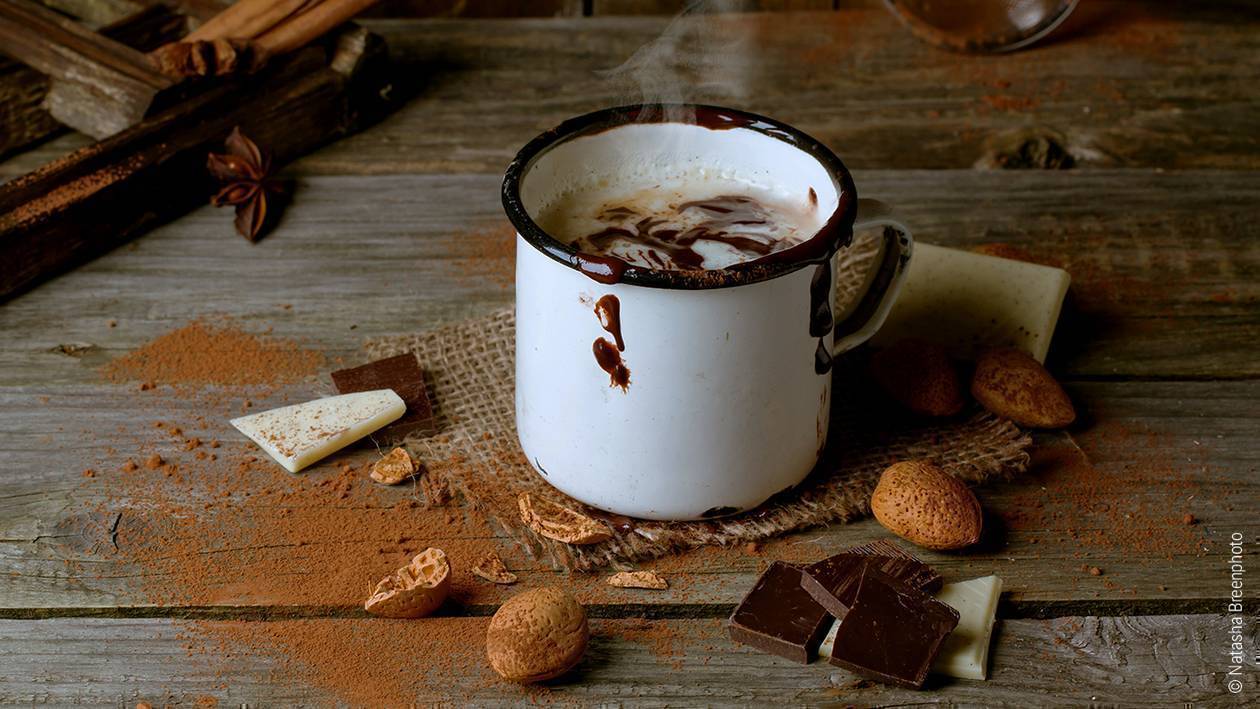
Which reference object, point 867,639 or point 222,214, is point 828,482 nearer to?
point 867,639

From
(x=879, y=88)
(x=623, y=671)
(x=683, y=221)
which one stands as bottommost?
(x=623, y=671)

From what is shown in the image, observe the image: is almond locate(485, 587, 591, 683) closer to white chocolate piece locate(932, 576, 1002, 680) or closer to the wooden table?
the wooden table

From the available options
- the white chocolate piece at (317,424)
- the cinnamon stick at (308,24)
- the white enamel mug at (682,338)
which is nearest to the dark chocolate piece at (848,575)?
the white enamel mug at (682,338)

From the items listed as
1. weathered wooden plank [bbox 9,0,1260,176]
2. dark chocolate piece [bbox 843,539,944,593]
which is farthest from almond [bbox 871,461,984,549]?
weathered wooden plank [bbox 9,0,1260,176]

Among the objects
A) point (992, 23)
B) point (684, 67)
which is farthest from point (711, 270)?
point (992, 23)

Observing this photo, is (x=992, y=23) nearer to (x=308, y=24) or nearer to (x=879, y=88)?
(x=879, y=88)

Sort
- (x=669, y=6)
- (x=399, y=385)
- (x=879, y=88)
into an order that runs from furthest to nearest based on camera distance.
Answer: (x=669, y=6) < (x=879, y=88) < (x=399, y=385)

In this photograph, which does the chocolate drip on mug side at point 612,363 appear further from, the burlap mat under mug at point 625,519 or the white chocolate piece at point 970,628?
the white chocolate piece at point 970,628
